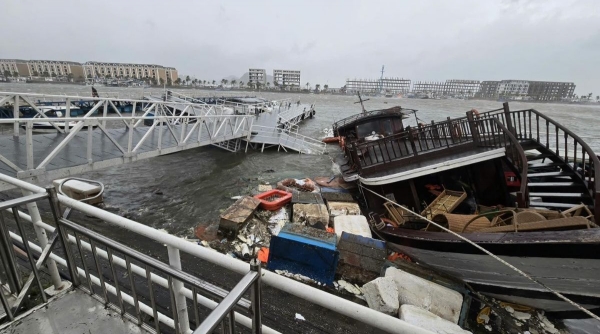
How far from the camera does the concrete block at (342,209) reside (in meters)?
6.54

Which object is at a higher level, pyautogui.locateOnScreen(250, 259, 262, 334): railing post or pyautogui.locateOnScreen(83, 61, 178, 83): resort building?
pyautogui.locateOnScreen(83, 61, 178, 83): resort building

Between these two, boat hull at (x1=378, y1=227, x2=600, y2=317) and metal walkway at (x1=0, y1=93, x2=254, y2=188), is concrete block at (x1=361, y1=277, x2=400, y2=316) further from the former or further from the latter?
metal walkway at (x1=0, y1=93, x2=254, y2=188)

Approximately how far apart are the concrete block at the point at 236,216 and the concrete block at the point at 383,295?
9.65 feet

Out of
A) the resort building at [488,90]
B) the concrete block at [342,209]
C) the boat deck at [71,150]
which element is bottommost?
the concrete block at [342,209]

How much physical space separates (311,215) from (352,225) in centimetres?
96

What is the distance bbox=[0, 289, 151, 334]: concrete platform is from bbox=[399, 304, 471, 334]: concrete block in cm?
307

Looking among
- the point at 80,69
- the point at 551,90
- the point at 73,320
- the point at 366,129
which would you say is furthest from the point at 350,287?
the point at 551,90

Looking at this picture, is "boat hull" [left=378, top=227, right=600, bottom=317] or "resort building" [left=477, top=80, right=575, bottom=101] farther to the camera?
"resort building" [left=477, top=80, right=575, bottom=101]

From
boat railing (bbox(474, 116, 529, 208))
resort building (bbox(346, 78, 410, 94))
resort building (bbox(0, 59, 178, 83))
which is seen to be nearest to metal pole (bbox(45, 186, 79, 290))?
boat railing (bbox(474, 116, 529, 208))

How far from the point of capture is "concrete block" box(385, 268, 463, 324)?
3.71m

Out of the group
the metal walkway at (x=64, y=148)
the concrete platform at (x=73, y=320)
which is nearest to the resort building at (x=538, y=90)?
the metal walkway at (x=64, y=148)

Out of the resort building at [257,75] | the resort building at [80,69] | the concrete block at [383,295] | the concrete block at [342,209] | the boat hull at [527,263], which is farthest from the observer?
the resort building at [257,75]

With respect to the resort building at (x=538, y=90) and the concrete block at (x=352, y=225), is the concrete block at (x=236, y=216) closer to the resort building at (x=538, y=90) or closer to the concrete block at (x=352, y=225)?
the concrete block at (x=352, y=225)

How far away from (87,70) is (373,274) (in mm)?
154217
